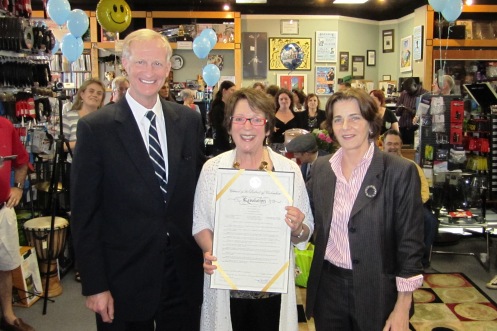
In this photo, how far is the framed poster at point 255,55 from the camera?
36.5 feet

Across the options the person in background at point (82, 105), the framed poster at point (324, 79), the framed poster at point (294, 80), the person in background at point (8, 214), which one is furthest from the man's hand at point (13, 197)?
the framed poster at point (324, 79)

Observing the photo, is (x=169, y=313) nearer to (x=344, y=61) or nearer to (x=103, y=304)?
(x=103, y=304)

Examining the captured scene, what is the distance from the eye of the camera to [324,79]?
11.3m

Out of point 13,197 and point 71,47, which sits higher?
point 71,47

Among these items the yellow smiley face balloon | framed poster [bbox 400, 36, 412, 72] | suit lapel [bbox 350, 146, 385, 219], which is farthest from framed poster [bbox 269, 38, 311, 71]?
suit lapel [bbox 350, 146, 385, 219]

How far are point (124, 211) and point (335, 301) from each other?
916 mm

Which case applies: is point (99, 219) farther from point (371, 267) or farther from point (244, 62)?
point (244, 62)

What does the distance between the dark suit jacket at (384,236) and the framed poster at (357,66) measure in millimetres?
10128

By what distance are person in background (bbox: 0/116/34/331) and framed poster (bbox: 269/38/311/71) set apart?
8.37 m

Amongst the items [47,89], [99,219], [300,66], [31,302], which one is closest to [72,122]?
[47,89]

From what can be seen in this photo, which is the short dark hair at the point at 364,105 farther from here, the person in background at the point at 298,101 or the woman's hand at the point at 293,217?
the person in background at the point at 298,101

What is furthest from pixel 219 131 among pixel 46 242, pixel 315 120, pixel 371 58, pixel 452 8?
pixel 371 58

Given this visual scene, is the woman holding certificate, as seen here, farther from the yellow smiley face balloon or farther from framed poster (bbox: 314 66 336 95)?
framed poster (bbox: 314 66 336 95)

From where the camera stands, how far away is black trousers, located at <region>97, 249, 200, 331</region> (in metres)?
1.96
